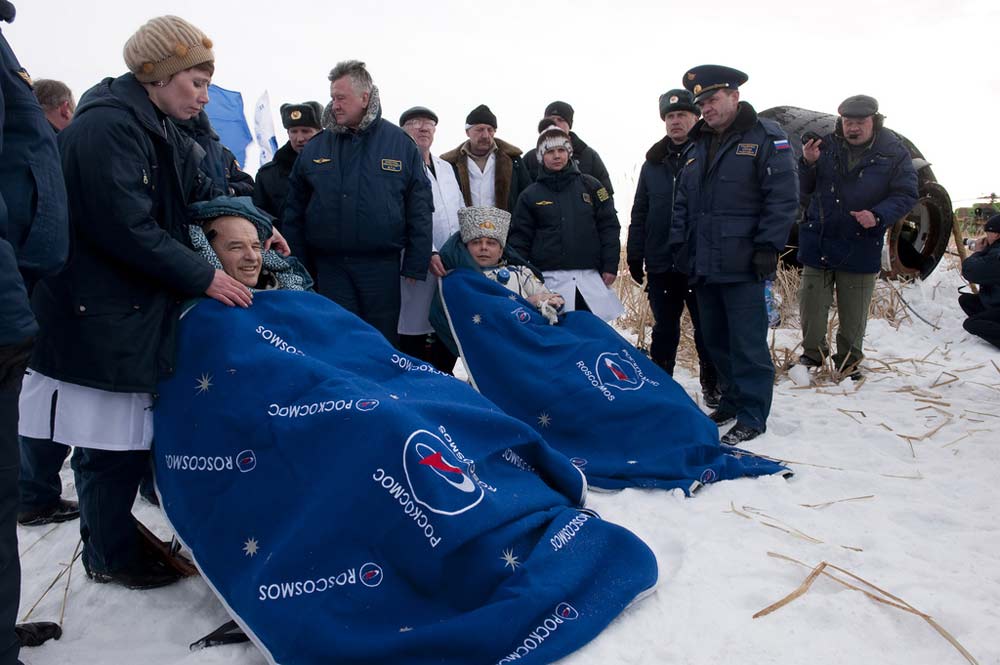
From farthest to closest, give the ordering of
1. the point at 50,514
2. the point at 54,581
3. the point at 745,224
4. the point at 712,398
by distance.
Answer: the point at 712,398 → the point at 745,224 → the point at 50,514 → the point at 54,581

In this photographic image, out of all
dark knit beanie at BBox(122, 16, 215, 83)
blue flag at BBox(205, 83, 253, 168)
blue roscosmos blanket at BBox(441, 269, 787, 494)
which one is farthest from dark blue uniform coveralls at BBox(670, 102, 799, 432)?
blue flag at BBox(205, 83, 253, 168)

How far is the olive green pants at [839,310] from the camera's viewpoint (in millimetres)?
5258

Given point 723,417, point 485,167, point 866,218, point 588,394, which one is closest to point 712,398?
point 723,417

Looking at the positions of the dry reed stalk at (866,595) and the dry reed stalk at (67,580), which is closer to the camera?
the dry reed stalk at (866,595)

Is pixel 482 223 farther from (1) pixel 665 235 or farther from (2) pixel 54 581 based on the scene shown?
(2) pixel 54 581

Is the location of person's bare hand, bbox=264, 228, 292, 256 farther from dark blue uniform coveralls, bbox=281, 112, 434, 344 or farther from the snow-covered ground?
the snow-covered ground

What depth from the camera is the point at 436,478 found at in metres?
2.08

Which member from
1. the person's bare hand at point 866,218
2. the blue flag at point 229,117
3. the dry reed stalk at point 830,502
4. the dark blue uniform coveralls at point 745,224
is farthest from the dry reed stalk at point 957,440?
the blue flag at point 229,117

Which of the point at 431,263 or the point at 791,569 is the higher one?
the point at 431,263

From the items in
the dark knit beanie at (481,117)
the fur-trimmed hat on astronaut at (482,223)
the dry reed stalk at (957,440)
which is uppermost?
the dark knit beanie at (481,117)

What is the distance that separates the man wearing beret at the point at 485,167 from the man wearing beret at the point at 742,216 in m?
1.50

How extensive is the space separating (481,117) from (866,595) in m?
4.01

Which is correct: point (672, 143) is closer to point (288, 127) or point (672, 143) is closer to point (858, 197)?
point (858, 197)

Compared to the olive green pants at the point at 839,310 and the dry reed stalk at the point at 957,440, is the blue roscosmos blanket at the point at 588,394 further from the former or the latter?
the olive green pants at the point at 839,310
